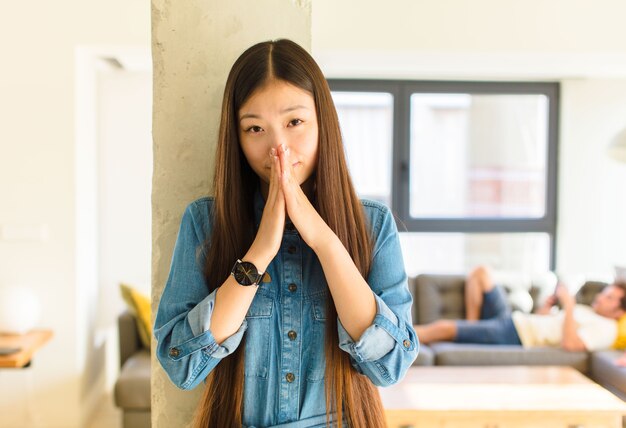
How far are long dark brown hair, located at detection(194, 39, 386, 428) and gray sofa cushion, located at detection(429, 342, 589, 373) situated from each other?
124 inches

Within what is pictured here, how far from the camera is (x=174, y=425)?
1.44 meters

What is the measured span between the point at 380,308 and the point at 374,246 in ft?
0.41

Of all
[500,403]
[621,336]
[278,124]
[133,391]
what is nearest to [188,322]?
[278,124]

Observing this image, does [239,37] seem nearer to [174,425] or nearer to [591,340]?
[174,425]

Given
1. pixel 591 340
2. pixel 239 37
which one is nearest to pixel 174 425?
pixel 239 37

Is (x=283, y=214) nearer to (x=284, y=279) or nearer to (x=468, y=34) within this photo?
(x=284, y=279)

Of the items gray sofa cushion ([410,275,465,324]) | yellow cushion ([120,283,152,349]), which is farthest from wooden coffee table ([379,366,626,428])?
yellow cushion ([120,283,152,349])

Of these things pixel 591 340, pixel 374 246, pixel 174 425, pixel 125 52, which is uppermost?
pixel 125 52

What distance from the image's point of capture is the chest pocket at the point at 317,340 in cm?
117

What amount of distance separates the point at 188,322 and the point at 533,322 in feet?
12.1

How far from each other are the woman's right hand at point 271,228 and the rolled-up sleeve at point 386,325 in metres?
0.16

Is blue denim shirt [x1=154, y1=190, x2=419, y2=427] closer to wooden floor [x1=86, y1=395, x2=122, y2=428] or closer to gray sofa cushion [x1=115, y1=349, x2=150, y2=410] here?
gray sofa cushion [x1=115, y1=349, x2=150, y2=410]

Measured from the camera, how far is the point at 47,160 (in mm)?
4020

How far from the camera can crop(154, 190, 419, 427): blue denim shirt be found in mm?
1110
